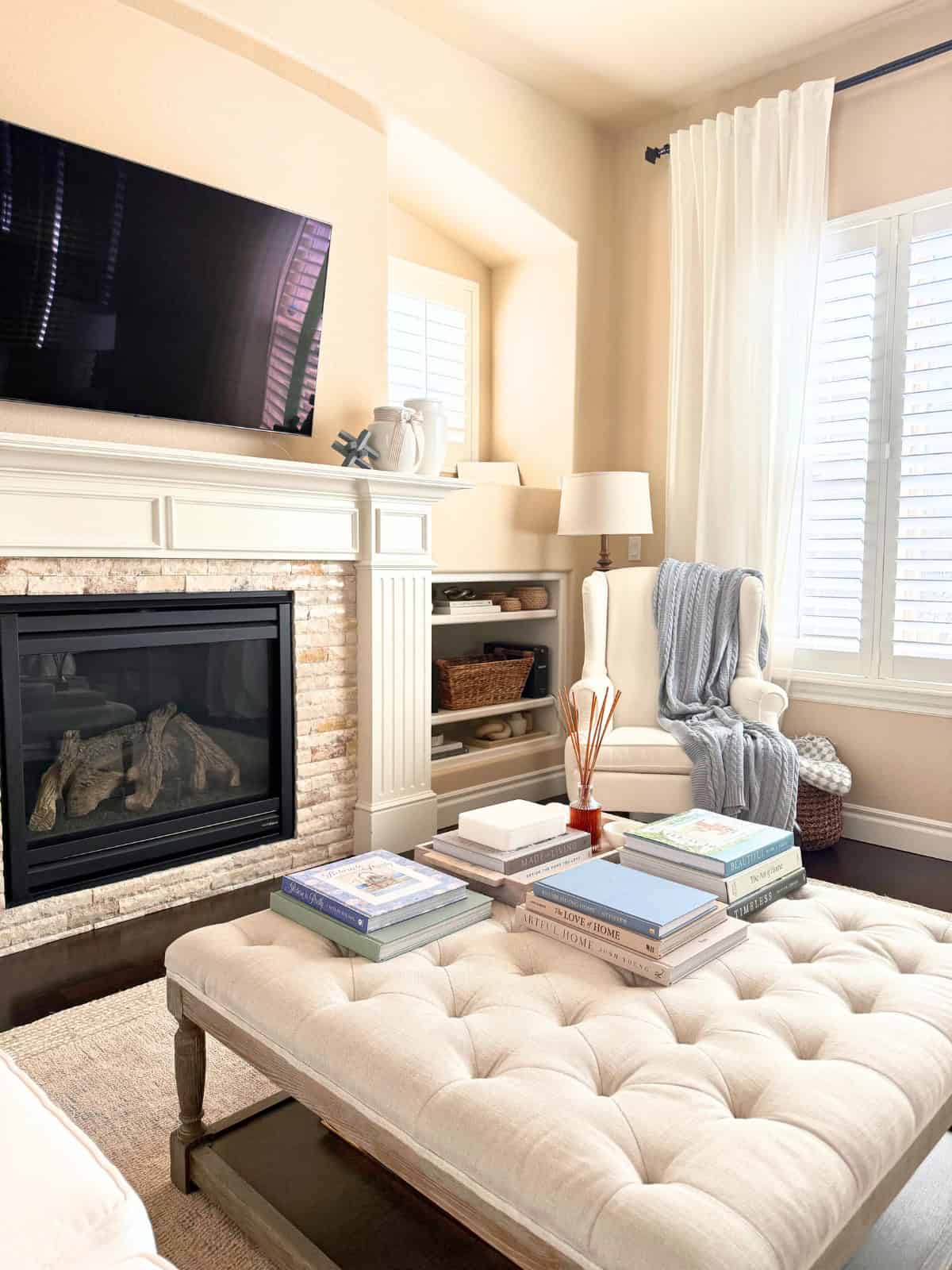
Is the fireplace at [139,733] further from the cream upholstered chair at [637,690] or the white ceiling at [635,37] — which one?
the white ceiling at [635,37]

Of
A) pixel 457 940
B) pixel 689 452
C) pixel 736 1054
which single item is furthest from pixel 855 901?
pixel 689 452

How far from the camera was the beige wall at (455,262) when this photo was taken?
13.1 ft

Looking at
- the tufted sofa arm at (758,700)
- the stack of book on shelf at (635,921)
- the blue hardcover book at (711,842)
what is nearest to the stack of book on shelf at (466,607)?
the tufted sofa arm at (758,700)

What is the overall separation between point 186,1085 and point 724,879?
3.13ft

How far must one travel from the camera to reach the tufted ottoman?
2.88 feet

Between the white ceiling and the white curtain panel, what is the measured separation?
0.66 ft

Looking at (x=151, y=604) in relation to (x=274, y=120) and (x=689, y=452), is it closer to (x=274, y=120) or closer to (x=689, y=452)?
(x=274, y=120)

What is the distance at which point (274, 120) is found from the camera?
2939 mm

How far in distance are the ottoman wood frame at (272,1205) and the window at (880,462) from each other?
251 cm

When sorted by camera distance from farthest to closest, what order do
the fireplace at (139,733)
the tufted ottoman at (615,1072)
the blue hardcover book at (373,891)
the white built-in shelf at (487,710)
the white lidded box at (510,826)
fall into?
the white built-in shelf at (487,710), the fireplace at (139,733), the white lidded box at (510,826), the blue hardcover book at (373,891), the tufted ottoman at (615,1072)

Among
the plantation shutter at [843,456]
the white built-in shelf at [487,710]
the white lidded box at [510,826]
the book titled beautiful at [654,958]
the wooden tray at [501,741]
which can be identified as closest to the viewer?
the book titled beautiful at [654,958]

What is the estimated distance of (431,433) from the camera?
10.8ft

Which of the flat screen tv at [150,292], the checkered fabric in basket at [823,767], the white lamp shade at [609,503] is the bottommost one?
the checkered fabric in basket at [823,767]

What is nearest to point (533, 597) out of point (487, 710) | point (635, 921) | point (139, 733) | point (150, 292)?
point (487, 710)
